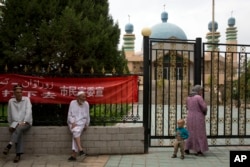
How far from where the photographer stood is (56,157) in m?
7.42

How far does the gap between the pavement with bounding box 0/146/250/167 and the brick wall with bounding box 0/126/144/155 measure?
5.9 inches

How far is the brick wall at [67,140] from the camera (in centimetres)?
763

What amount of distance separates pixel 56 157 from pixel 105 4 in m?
3.93

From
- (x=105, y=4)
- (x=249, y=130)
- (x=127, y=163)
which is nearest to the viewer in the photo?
(x=127, y=163)

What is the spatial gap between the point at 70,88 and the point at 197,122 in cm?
278

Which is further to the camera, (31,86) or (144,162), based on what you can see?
(31,86)

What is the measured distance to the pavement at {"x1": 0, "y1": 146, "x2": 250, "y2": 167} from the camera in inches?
272

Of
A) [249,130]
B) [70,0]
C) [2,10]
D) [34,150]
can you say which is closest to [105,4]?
[70,0]

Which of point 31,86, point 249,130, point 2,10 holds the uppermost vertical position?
point 2,10

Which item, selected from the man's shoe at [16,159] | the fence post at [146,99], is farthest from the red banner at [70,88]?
the man's shoe at [16,159]

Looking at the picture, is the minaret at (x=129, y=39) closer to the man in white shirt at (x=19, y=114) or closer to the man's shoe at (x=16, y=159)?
the man in white shirt at (x=19, y=114)

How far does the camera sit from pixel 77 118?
733cm

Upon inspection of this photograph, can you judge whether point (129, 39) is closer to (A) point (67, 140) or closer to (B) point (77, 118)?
(A) point (67, 140)

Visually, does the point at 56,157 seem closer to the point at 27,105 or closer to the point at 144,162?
the point at 27,105
